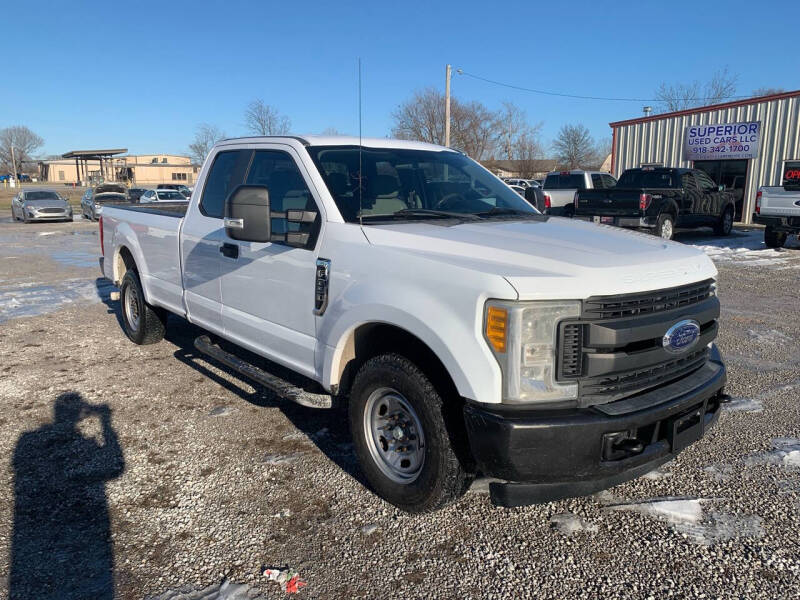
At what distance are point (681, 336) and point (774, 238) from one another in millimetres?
13968

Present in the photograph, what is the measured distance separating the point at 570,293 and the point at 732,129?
76.5ft

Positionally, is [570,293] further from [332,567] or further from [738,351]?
[738,351]

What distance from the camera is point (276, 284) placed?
12.9 ft

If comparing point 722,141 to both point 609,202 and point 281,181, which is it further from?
point 281,181

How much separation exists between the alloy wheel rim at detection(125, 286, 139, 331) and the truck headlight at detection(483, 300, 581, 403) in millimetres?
4859

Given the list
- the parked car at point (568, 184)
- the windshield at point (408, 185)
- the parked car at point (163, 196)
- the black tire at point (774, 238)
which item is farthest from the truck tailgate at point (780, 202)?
the parked car at point (163, 196)

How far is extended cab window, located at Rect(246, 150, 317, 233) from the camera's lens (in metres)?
3.89

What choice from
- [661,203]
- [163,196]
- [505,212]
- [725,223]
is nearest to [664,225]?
[661,203]

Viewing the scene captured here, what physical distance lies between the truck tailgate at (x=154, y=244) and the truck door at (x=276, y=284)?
3.43 ft

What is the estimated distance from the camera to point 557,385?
8.75 feet

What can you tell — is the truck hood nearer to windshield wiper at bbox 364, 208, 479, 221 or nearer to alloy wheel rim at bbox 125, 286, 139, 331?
windshield wiper at bbox 364, 208, 479, 221

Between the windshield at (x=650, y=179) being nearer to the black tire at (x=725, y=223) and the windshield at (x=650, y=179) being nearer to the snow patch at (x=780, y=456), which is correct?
the black tire at (x=725, y=223)

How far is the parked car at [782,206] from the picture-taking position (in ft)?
44.5

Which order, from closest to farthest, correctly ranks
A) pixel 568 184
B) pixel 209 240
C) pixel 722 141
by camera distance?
1. pixel 209 240
2. pixel 568 184
3. pixel 722 141
